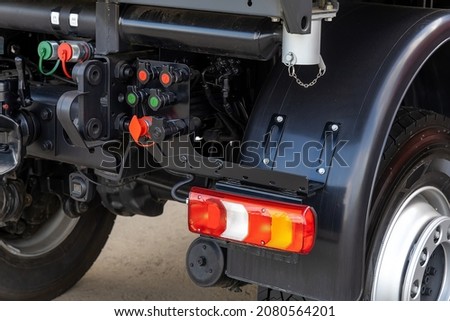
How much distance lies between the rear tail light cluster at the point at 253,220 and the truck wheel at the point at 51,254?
1.49 m

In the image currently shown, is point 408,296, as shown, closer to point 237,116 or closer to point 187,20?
point 237,116

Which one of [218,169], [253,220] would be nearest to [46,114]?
[218,169]

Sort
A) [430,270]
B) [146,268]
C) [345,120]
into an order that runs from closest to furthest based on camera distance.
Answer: [345,120] → [430,270] → [146,268]

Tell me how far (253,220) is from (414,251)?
58 centimetres

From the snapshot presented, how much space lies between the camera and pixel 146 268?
14.7 ft

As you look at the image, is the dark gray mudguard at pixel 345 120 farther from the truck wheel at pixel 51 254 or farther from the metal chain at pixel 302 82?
the truck wheel at pixel 51 254

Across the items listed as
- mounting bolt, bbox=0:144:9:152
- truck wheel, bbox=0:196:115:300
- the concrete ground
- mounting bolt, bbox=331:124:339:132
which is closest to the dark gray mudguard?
mounting bolt, bbox=331:124:339:132

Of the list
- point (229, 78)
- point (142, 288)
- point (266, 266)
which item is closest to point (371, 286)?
point (266, 266)

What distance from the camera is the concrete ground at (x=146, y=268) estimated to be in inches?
163

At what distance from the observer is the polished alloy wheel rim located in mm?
2516

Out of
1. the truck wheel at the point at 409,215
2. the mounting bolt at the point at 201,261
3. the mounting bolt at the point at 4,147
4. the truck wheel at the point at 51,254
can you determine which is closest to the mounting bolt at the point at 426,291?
the truck wheel at the point at 409,215

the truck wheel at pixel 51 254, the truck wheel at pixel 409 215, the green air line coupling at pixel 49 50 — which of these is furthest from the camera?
the truck wheel at pixel 51 254

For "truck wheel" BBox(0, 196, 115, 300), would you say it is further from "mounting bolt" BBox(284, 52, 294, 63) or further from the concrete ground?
"mounting bolt" BBox(284, 52, 294, 63)

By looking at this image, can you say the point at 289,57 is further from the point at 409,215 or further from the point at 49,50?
the point at 49,50
